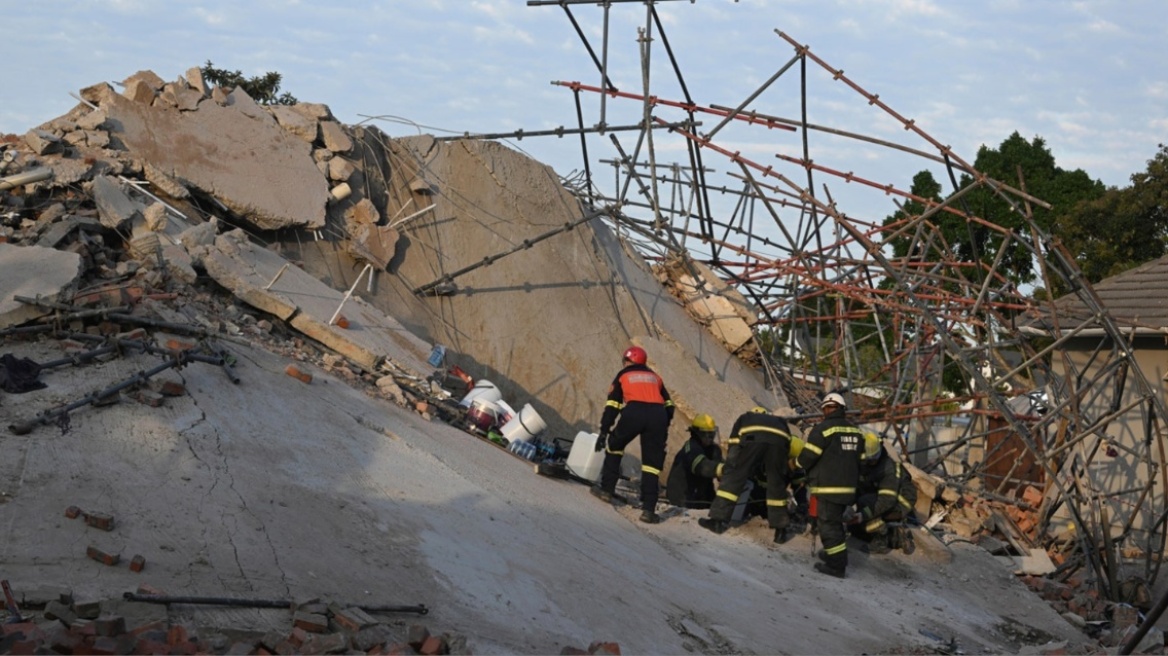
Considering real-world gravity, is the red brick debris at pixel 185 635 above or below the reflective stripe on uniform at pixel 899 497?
below

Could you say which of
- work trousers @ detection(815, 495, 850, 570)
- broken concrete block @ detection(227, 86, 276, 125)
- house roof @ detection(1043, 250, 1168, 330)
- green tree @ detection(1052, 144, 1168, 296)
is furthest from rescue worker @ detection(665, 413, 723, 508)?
green tree @ detection(1052, 144, 1168, 296)

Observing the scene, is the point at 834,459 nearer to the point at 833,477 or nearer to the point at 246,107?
the point at 833,477

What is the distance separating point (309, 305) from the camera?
1145cm

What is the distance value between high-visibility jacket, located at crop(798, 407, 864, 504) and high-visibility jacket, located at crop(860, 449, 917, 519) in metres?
0.72

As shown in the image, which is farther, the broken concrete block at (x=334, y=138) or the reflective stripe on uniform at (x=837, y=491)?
the broken concrete block at (x=334, y=138)

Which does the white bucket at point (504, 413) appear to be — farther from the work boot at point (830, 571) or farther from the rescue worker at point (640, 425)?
the work boot at point (830, 571)

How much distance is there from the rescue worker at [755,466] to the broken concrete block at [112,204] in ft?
18.6

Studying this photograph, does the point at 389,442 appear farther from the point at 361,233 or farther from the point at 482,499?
the point at 361,233

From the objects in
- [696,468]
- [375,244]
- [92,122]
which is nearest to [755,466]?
[696,468]

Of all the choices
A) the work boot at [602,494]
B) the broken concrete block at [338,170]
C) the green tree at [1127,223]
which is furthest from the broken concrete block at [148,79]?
the green tree at [1127,223]

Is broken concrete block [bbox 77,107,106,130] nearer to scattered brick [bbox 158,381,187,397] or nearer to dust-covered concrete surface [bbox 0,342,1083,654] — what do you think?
dust-covered concrete surface [bbox 0,342,1083,654]

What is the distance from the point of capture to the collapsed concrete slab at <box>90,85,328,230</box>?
12477 mm

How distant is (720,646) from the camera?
26.5 feet

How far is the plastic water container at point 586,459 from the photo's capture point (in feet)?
36.9
